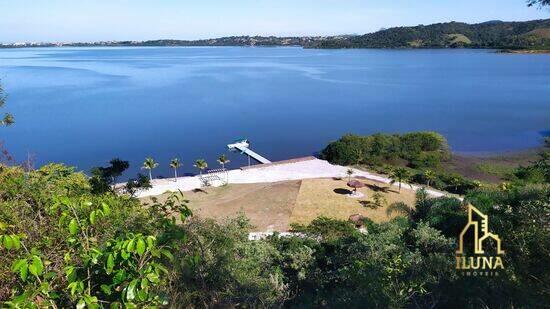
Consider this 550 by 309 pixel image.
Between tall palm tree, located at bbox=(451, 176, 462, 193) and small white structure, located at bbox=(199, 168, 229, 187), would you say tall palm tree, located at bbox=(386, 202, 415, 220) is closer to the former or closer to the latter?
tall palm tree, located at bbox=(451, 176, 462, 193)

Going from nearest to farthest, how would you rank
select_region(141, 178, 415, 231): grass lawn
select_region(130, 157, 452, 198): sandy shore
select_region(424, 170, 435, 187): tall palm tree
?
select_region(141, 178, 415, 231): grass lawn, select_region(130, 157, 452, 198): sandy shore, select_region(424, 170, 435, 187): tall palm tree

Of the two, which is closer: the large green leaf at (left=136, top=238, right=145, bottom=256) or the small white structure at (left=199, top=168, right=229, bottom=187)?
the large green leaf at (left=136, top=238, right=145, bottom=256)

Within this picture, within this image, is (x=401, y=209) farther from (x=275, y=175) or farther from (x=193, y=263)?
(x=193, y=263)

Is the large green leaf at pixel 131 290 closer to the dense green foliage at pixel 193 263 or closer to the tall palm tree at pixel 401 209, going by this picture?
the dense green foliage at pixel 193 263

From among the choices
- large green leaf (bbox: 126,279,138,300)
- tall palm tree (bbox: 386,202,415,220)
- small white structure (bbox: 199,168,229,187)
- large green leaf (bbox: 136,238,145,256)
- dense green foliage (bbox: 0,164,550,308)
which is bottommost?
small white structure (bbox: 199,168,229,187)

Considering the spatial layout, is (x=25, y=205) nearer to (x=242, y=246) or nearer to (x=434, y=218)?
(x=242, y=246)

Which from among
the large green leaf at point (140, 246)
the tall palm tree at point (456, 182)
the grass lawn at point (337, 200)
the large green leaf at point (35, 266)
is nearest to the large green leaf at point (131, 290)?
the large green leaf at point (140, 246)

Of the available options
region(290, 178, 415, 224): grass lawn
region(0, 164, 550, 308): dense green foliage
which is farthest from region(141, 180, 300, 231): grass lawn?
region(0, 164, 550, 308): dense green foliage

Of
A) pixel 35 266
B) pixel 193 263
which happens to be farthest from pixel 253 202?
pixel 35 266
